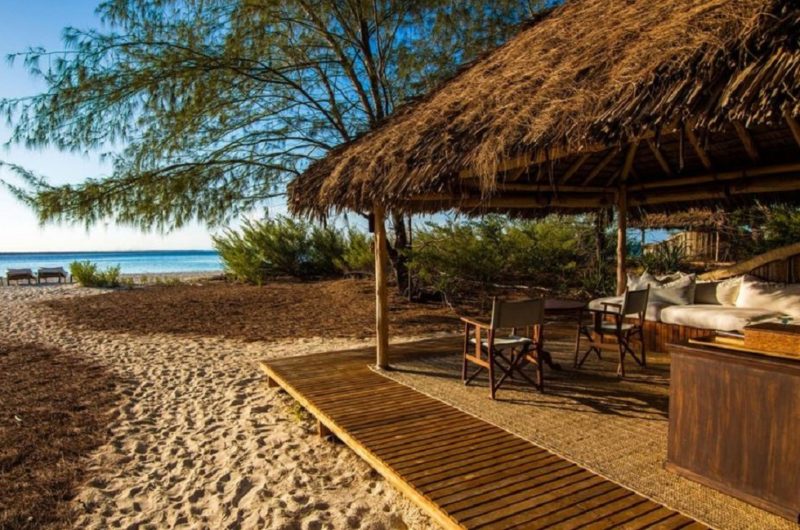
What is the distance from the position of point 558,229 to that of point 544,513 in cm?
830

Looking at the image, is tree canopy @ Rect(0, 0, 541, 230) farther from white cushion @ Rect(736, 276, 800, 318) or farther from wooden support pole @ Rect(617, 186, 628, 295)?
white cushion @ Rect(736, 276, 800, 318)

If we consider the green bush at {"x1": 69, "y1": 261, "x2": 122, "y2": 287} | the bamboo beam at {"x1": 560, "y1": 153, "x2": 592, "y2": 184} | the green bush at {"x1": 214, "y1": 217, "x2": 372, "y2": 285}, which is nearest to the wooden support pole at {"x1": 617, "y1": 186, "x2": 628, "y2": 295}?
the bamboo beam at {"x1": 560, "y1": 153, "x2": 592, "y2": 184}

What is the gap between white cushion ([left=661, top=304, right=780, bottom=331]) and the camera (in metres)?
4.28

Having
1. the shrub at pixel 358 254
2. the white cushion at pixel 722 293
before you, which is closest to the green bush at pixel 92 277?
the shrub at pixel 358 254

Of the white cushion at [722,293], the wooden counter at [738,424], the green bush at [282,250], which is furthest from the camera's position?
the green bush at [282,250]

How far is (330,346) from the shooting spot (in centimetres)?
692

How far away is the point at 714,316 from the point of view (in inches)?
176

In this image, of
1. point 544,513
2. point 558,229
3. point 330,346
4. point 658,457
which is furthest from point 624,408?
point 558,229

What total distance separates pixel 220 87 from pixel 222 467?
225 inches

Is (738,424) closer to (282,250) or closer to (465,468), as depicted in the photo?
(465,468)

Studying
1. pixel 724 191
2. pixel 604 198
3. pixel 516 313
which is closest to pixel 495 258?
pixel 604 198

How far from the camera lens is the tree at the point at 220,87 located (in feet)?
22.4

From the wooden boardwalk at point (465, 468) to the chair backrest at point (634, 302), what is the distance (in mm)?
1661

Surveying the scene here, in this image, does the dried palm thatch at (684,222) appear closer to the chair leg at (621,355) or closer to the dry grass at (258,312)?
the dry grass at (258,312)
